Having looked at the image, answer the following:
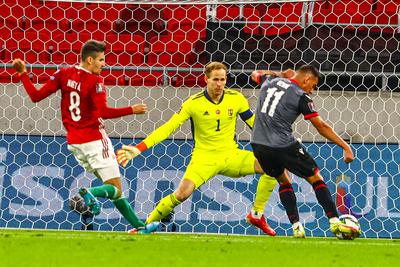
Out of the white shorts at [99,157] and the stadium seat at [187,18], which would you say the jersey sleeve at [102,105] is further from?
the stadium seat at [187,18]

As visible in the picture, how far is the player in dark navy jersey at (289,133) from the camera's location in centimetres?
685

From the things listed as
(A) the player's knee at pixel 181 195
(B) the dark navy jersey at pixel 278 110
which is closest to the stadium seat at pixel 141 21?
(A) the player's knee at pixel 181 195

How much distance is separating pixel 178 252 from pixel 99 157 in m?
1.96

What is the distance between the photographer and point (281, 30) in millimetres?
10766

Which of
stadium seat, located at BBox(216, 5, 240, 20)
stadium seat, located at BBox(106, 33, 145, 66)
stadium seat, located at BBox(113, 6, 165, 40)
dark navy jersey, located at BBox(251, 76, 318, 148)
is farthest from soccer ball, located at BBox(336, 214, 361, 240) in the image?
stadium seat, located at BBox(113, 6, 165, 40)

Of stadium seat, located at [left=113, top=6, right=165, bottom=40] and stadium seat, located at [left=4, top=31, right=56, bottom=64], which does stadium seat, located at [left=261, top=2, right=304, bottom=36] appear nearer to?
stadium seat, located at [left=113, top=6, right=165, bottom=40]

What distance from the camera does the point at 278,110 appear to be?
7031mm

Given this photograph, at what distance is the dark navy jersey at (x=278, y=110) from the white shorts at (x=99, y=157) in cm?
106

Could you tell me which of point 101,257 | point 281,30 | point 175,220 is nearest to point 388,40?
point 281,30

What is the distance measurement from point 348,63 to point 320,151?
1.14 m

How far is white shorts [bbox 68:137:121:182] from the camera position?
7047mm

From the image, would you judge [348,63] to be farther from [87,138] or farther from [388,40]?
[87,138]

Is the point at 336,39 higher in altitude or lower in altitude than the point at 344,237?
higher

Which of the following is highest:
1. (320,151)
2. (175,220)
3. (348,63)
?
(348,63)
